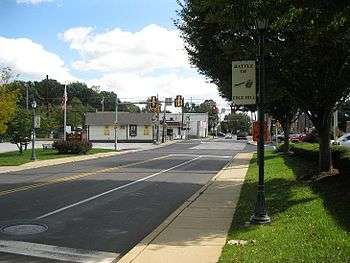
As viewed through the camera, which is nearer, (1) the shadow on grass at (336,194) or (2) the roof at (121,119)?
(1) the shadow on grass at (336,194)

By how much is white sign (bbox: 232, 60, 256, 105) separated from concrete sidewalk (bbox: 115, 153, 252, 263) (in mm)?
2547

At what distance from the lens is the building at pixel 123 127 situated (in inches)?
4050

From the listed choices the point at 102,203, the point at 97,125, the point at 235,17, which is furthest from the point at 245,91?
the point at 97,125

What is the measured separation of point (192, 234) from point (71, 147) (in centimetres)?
3825

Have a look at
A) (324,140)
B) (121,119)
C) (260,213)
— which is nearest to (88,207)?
(260,213)

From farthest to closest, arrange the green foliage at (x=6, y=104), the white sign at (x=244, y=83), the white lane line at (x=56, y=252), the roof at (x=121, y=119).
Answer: the roof at (x=121, y=119)
the green foliage at (x=6, y=104)
the white sign at (x=244, y=83)
the white lane line at (x=56, y=252)

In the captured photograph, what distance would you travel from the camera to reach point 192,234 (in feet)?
35.2

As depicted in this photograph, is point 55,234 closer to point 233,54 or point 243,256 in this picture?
point 243,256

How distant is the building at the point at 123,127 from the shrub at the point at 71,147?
52.8 m

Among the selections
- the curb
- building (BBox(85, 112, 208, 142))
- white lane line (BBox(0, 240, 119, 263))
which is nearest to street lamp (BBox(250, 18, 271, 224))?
the curb

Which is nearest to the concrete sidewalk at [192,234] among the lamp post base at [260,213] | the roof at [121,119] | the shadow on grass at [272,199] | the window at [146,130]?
the shadow on grass at [272,199]

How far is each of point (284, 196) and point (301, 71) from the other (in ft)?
15.4

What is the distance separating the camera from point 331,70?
1798 cm

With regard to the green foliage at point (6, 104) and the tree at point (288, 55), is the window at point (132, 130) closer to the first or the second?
the green foliage at point (6, 104)
